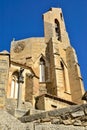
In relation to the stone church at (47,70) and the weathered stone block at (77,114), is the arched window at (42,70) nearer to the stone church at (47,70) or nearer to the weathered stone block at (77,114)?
the stone church at (47,70)

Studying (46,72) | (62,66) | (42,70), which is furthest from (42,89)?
(62,66)

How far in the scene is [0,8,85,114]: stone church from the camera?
19436 millimetres

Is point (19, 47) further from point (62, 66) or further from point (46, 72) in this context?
point (62, 66)

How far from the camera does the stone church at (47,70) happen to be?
63.8 feet

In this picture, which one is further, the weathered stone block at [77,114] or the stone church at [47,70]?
the stone church at [47,70]

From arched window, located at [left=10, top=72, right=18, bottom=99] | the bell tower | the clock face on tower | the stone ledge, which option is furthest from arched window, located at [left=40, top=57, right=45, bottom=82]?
the stone ledge

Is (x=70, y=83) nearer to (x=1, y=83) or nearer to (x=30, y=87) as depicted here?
(x=30, y=87)

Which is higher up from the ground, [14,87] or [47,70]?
[47,70]

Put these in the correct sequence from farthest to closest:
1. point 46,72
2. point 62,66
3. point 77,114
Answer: point 62,66
point 46,72
point 77,114

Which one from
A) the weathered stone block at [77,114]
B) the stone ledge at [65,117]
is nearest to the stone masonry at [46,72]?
the stone ledge at [65,117]

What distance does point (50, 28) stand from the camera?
30.9 metres

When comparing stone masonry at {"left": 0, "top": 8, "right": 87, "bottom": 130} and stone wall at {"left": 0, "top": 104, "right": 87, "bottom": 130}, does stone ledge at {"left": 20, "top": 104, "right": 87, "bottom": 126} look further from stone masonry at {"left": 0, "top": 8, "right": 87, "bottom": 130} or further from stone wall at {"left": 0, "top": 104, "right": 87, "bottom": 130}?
stone masonry at {"left": 0, "top": 8, "right": 87, "bottom": 130}

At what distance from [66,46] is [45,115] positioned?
25.8 meters

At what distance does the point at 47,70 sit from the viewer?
83.8 feet
